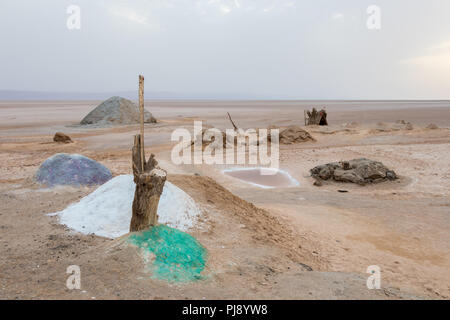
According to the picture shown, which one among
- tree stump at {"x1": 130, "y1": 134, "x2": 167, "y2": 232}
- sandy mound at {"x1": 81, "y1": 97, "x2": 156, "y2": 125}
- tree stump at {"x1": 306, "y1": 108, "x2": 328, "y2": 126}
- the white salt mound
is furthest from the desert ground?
sandy mound at {"x1": 81, "y1": 97, "x2": 156, "y2": 125}

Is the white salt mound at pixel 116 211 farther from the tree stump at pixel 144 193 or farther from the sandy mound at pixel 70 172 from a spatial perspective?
the sandy mound at pixel 70 172

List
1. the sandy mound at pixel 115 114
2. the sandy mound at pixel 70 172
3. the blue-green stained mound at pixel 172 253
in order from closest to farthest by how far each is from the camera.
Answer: the blue-green stained mound at pixel 172 253
the sandy mound at pixel 70 172
the sandy mound at pixel 115 114

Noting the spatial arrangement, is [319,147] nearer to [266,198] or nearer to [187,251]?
[266,198]

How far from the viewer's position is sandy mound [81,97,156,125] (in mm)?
23469

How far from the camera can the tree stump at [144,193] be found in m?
4.28

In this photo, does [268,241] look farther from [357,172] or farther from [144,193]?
[357,172]

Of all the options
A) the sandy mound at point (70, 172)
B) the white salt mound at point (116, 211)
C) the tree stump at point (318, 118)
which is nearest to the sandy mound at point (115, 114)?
the tree stump at point (318, 118)

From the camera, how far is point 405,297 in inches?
139

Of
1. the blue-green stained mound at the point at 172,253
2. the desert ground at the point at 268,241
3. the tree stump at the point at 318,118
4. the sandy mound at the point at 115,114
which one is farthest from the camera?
the sandy mound at the point at 115,114

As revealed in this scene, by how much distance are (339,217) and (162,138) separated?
12071 millimetres

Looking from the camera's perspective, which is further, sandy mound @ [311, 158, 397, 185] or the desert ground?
sandy mound @ [311, 158, 397, 185]

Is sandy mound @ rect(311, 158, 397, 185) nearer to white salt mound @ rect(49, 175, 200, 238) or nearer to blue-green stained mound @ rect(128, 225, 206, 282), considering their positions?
white salt mound @ rect(49, 175, 200, 238)

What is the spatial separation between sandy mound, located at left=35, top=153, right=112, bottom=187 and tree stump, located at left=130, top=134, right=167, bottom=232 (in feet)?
13.3

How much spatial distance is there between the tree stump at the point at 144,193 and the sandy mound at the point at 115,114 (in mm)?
20013
